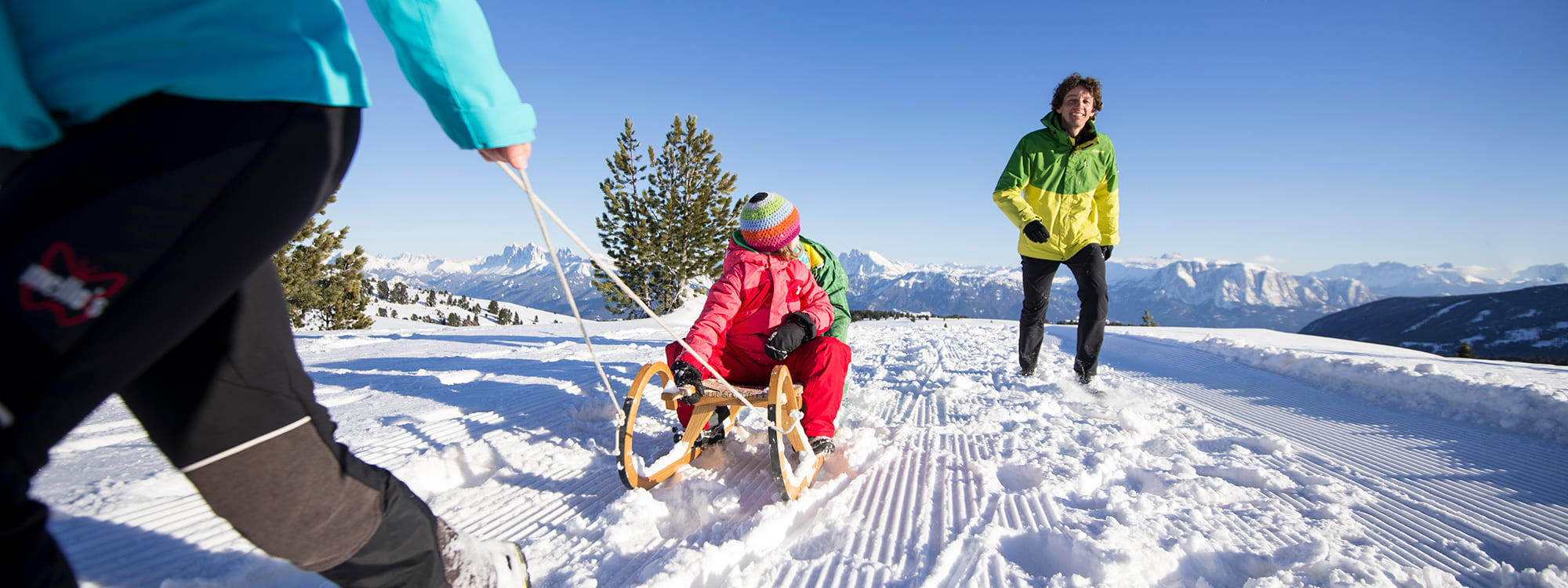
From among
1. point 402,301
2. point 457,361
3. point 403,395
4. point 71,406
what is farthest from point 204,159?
point 402,301

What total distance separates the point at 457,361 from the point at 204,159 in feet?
15.6

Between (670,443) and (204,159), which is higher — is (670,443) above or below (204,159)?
below

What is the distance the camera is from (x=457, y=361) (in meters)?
4.95

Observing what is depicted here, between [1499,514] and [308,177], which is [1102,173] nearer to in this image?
[1499,514]

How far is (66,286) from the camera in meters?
0.62

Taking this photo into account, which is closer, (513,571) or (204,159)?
(204,159)

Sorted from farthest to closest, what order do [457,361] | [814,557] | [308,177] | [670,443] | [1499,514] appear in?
[457,361], [670,443], [1499,514], [814,557], [308,177]

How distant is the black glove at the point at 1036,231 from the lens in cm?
374

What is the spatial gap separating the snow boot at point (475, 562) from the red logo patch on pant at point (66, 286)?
2.48 feet

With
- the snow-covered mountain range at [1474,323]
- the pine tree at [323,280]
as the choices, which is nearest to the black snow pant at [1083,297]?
the pine tree at [323,280]

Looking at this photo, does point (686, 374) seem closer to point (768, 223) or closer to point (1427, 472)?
point (768, 223)

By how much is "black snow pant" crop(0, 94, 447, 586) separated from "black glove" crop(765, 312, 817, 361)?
1.55 meters

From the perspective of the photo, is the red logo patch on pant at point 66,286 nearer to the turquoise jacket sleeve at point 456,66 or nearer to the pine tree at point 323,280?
the turquoise jacket sleeve at point 456,66

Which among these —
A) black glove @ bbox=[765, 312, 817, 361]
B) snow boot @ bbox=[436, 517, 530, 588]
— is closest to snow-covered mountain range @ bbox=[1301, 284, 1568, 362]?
black glove @ bbox=[765, 312, 817, 361]
